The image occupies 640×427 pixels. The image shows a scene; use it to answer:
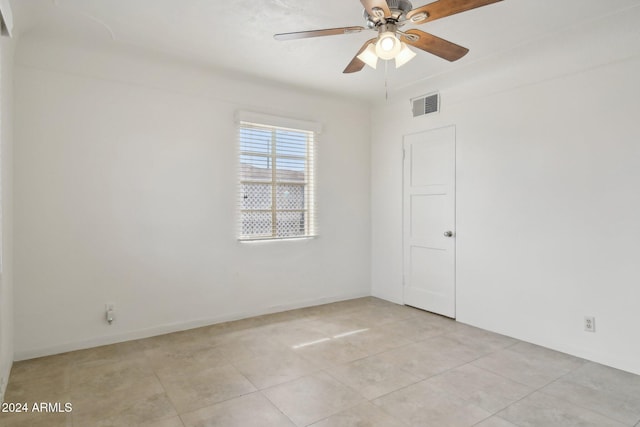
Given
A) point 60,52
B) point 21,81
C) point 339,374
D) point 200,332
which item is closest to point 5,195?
point 21,81

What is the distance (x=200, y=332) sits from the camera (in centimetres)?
372

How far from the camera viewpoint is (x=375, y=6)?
188 centimetres

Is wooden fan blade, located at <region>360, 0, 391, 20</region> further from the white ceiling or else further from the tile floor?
the tile floor

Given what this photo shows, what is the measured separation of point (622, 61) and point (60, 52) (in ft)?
15.1

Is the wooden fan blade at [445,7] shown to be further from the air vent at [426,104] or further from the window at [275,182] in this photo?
the window at [275,182]

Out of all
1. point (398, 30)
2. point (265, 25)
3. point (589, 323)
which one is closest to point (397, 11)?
point (398, 30)

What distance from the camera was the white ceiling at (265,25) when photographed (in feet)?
8.49

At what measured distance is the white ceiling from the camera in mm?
2588

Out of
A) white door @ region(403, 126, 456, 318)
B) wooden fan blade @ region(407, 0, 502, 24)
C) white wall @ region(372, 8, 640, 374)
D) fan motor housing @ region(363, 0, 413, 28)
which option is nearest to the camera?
wooden fan blade @ region(407, 0, 502, 24)

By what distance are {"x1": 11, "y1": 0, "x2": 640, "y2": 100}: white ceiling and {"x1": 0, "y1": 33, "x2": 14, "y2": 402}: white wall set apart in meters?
0.41

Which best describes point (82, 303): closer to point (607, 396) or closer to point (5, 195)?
point (5, 195)

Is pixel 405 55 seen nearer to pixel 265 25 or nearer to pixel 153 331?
pixel 265 25

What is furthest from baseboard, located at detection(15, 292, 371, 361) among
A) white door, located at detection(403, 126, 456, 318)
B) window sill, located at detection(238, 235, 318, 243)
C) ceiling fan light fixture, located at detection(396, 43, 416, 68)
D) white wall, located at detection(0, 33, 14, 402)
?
ceiling fan light fixture, located at detection(396, 43, 416, 68)

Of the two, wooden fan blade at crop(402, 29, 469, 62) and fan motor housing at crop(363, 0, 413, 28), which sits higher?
fan motor housing at crop(363, 0, 413, 28)
